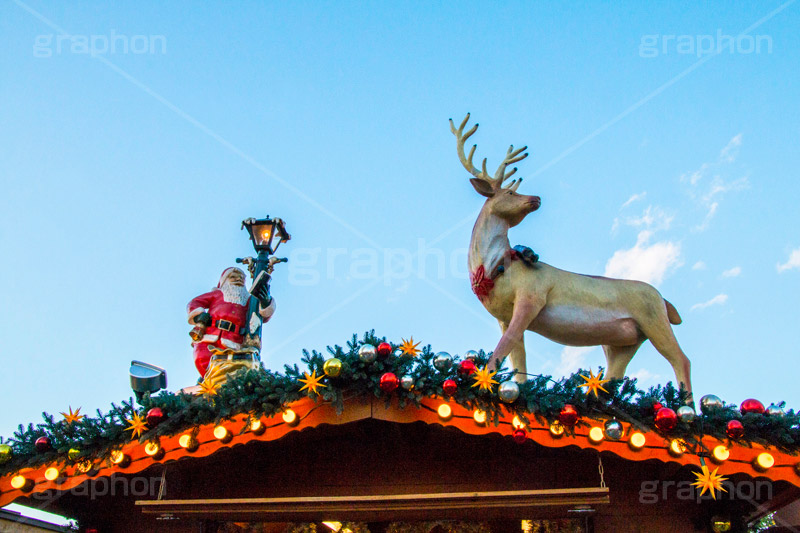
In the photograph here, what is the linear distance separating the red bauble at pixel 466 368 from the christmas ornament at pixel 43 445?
2875mm

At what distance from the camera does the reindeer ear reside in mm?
6785

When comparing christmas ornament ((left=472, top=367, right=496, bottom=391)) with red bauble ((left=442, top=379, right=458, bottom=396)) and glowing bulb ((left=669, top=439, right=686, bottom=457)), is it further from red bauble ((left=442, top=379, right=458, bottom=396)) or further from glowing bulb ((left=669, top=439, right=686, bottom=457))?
glowing bulb ((left=669, top=439, right=686, bottom=457))

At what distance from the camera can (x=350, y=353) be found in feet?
15.4

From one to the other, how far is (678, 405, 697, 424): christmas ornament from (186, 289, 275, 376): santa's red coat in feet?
13.2

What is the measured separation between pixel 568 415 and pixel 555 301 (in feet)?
6.20

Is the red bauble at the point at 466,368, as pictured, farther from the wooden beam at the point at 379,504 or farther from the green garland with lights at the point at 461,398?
the wooden beam at the point at 379,504

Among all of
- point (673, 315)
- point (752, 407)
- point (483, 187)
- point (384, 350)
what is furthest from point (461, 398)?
point (673, 315)

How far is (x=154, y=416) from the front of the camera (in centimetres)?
486

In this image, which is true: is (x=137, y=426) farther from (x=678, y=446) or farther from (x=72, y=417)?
(x=678, y=446)

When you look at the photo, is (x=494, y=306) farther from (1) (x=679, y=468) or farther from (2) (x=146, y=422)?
(2) (x=146, y=422)

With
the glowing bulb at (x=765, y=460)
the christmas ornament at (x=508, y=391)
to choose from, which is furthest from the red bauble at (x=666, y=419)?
the christmas ornament at (x=508, y=391)

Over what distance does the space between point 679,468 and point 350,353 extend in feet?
8.03

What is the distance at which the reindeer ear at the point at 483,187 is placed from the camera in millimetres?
6785

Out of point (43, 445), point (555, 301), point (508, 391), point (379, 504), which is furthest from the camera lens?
point (555, 301)
